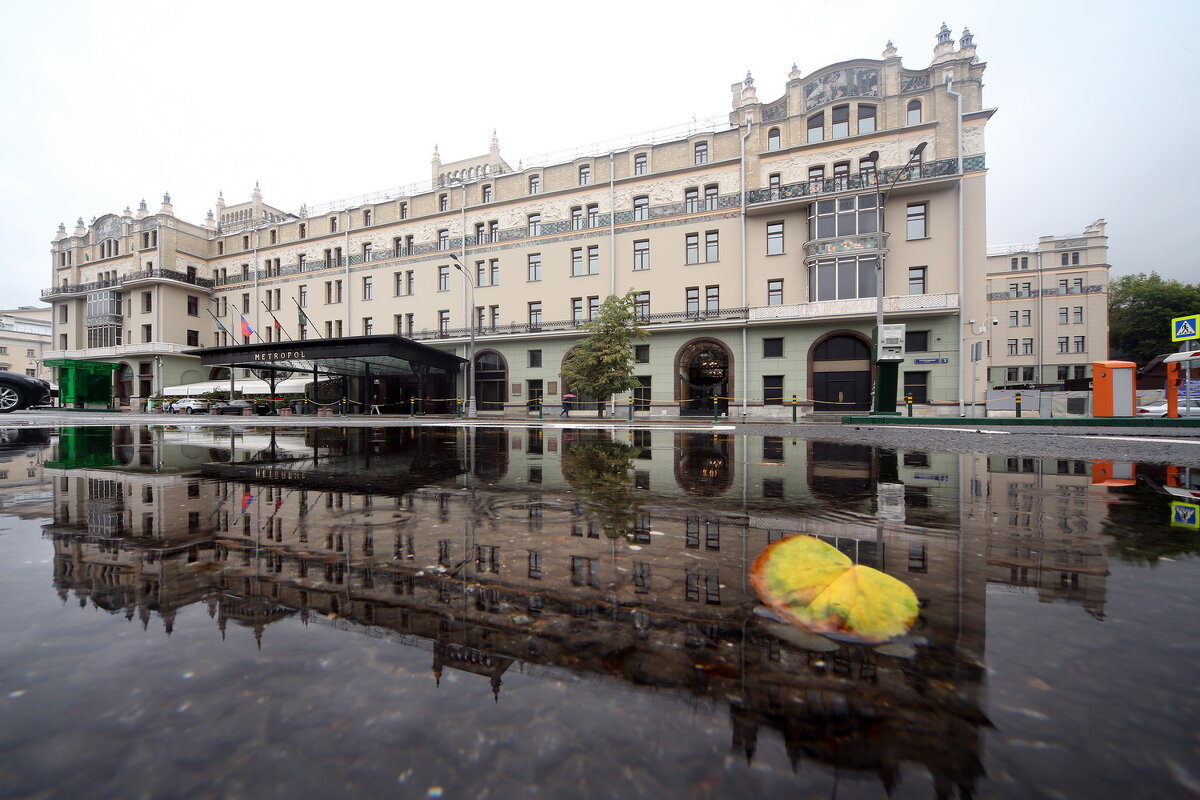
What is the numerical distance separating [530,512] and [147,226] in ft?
223

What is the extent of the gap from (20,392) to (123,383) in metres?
34.4

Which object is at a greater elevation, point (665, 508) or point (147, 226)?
point (147, 226)

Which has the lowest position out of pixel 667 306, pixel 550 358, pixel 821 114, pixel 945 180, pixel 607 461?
pixel 607 461

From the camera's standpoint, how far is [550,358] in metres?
35.7

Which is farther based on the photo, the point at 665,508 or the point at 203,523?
the point at 665,508

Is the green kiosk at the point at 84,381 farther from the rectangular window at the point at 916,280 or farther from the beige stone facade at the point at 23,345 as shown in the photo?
the rectangular window at the point at 916,280

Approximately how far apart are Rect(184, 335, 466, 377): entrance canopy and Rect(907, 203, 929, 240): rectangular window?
29612mm

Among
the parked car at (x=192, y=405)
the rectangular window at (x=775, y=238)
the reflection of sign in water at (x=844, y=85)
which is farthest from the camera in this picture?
the parked car at (x=192, y=405)

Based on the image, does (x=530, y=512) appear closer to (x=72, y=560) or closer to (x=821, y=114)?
(x=72, y=560)

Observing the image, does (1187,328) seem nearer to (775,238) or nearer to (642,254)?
(775,238)

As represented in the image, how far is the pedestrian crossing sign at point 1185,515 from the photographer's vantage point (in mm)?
3953

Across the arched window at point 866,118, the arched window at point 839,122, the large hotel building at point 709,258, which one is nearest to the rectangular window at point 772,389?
the large hotel building at point 709,258

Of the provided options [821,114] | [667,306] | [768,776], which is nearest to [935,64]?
[821,114]

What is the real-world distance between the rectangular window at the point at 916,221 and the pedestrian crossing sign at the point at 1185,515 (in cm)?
2842
